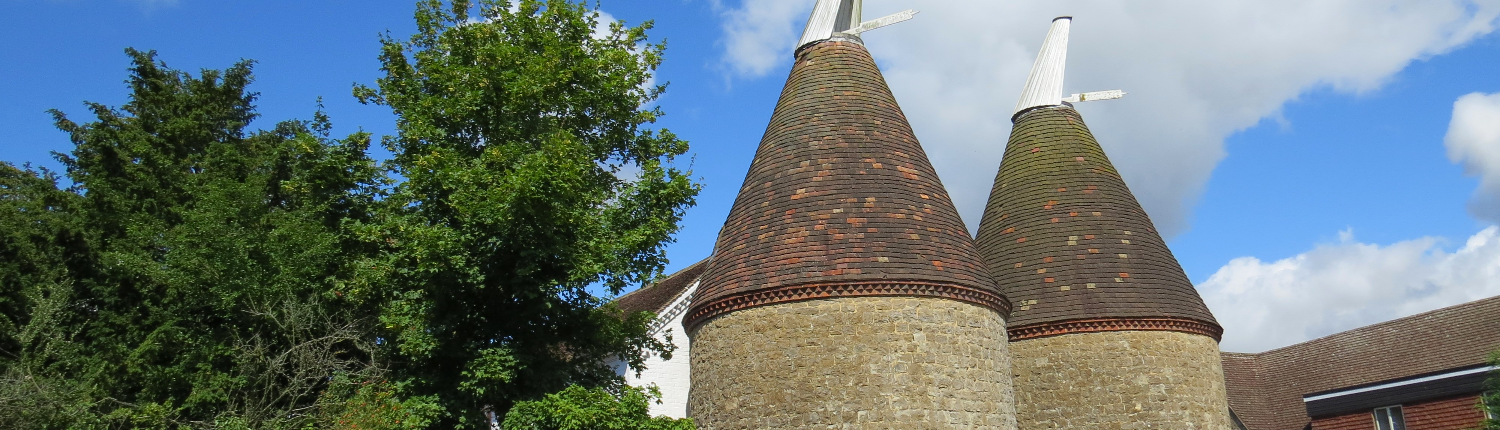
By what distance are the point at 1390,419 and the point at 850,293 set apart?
1466 cm

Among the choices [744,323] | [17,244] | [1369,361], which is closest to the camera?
[744,323]

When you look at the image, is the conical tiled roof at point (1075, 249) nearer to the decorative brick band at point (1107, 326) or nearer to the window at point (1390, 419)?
the decorative brick band at point (1107, 326)

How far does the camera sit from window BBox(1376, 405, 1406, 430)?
2125cm

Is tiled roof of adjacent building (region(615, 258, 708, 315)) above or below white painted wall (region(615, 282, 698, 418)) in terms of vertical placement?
above


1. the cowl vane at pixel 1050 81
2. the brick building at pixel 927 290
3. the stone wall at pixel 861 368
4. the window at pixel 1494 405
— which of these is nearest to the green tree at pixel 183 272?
the brick building at pixel 927 290

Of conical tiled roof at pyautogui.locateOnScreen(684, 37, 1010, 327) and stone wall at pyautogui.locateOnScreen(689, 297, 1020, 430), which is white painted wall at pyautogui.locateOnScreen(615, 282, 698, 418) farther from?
stone wall at pyautogui.locateOnScreen(689, 297, 1020, 430)

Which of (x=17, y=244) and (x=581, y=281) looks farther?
(x=17, y=244)

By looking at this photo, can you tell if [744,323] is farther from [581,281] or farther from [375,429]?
[375,429]

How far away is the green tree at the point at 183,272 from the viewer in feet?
51.2

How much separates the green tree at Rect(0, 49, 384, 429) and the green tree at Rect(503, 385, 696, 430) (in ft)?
13.1

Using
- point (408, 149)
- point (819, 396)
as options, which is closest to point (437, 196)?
point (408, 149)

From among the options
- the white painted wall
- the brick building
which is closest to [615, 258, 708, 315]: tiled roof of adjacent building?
the white painted wall

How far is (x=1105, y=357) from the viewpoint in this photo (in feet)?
49.9

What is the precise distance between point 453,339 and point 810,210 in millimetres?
4816
